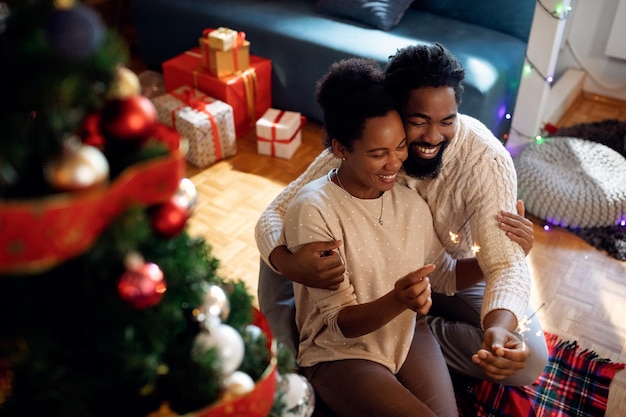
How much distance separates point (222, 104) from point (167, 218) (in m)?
2.23

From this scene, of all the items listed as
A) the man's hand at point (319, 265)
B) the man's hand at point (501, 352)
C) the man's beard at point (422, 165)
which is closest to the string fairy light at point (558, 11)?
the man's beard at point (422, 165)

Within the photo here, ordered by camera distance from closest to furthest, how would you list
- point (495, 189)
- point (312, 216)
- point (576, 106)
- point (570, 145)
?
point (312, 216) < point (495, 189) < point (570, 145) < point (576, 106)

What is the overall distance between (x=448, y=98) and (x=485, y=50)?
1511mm

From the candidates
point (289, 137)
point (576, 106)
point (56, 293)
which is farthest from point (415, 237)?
point (576, 106)

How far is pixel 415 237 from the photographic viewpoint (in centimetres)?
135

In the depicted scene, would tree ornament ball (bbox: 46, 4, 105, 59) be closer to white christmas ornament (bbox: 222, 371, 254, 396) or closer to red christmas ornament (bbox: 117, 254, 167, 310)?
red christmas ornament (bbox: 117, 254, 167, 310)

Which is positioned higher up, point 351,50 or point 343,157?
point 343,157

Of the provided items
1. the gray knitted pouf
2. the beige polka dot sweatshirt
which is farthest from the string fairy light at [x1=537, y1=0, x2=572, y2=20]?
the beige polka dot sweatshirt

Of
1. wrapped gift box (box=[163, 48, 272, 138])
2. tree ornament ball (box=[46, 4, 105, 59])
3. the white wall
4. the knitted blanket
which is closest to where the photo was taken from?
tree ornament ball (box=[46, 4, 105, 59])

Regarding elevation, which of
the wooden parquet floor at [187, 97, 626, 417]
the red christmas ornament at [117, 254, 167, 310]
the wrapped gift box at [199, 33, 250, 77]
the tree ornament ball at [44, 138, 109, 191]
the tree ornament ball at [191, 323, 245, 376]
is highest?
the tree ornament ball at [44, 138, 109, 191]

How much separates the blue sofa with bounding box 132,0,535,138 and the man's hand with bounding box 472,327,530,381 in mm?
1444

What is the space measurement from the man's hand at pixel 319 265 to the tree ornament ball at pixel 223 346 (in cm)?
51

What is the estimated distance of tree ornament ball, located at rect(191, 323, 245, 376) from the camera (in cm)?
67

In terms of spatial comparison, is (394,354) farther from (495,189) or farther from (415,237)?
(495,189)
